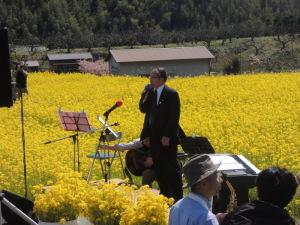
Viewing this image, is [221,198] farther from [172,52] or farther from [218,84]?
[172,52]

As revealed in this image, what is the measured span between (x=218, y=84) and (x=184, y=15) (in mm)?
128302

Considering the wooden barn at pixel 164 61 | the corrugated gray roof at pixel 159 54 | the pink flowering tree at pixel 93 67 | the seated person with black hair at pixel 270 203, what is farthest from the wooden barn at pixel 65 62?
the seated person with black hair at pixel 270 203

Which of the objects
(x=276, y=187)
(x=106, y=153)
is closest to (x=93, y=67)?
(x=106, y=153)

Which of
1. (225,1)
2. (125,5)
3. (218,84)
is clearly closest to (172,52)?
(218,84)

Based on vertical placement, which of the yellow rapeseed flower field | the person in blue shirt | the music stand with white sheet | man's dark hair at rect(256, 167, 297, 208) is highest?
man's dark hair at rect(256, 167, 297, 208)

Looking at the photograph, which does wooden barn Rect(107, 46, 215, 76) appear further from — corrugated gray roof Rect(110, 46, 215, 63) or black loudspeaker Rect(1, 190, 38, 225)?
black loudspeaker Rect(1, 190, 38, 225)

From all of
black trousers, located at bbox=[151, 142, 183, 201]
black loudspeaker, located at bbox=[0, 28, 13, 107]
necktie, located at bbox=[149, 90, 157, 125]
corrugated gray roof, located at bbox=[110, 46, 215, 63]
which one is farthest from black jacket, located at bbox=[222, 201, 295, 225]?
corrugated gray roof, located at bbox=[110, 46, 215, 63]

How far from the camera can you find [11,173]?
1095 cm

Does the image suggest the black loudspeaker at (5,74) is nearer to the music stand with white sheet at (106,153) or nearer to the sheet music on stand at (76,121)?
the music stand with white sheet at (106,153)

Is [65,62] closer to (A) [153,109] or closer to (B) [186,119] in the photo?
(B) [186,119]

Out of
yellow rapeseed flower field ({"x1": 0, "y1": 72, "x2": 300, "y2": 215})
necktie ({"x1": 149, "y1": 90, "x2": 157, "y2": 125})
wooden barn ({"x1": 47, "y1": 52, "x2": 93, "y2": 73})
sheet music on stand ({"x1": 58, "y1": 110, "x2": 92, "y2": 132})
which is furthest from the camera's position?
wooden barn ({"x1": 47, "y1": 52, "x2": 93, "y2": 73})

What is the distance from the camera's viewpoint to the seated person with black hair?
13.4 ft

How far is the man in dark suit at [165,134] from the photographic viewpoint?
8.22 metres

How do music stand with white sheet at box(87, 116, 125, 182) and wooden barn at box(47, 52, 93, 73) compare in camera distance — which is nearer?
music stand with white sheet at box(87, 116, 125, 182)
